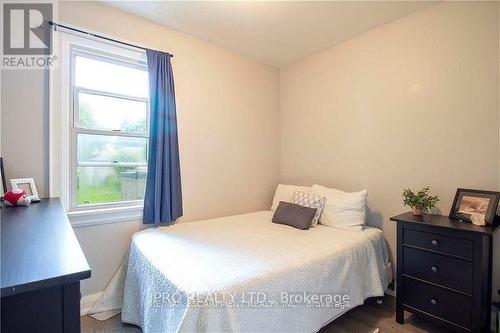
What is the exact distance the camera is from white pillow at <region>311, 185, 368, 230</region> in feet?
7.48

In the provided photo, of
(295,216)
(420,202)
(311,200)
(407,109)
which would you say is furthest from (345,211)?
(407,109)

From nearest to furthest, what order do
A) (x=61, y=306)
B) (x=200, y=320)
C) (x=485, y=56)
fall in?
1. (x=61, y=306)
2. (x=200, y=320)
3. (x=485, y=56)

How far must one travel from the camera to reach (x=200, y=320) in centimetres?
118

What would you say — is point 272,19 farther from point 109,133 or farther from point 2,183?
point 2,183

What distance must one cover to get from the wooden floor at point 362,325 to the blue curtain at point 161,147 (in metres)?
0.83

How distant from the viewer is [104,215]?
84.7 inches

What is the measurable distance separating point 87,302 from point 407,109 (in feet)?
10.6

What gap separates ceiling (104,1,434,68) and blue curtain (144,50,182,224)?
0.38 m

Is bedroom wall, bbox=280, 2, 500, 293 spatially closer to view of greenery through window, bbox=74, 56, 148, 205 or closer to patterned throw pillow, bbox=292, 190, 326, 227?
patterned throw pillow, bbox=292, 190, 326, 227

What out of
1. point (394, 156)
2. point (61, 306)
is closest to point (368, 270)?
point (394, 156)

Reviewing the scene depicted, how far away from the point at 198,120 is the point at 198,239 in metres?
1.29

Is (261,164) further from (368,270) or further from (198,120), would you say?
(368,270)

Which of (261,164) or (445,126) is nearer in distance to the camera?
(445,126)

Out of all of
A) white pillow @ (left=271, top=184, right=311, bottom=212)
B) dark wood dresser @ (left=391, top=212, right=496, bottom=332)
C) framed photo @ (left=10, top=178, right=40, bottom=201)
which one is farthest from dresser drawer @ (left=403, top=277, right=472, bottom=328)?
framed photo @ (left=10, top=178, right=40, bottom=201)
